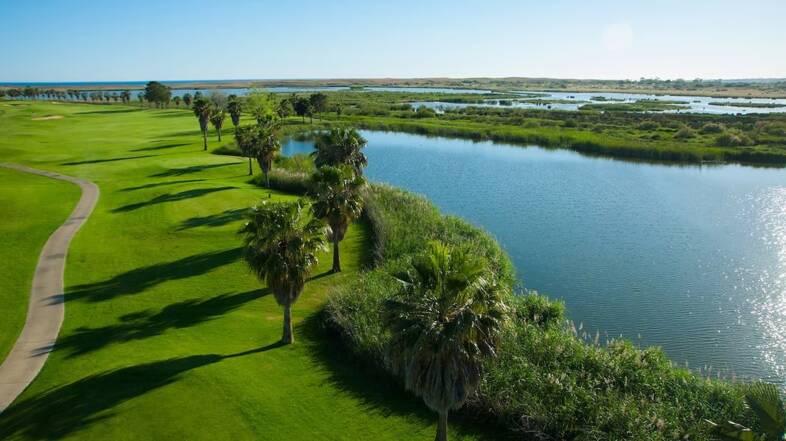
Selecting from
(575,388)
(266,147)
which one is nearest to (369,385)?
(575,388)

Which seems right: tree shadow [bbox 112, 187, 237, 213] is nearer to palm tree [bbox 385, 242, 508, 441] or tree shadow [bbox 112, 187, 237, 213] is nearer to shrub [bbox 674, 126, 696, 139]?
palm tree [bbox 385, 242, 508, 441]

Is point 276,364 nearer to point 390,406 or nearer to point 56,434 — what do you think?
point 390,406

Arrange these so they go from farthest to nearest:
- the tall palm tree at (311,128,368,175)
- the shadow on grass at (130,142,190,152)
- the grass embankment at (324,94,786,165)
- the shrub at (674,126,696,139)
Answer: the shrub at (674,126,696,139) < the shadow on grass at (130,142,190,152) < the grass embankment at (324,94,786,165) < the tall palm tree at (311,128,368,175)

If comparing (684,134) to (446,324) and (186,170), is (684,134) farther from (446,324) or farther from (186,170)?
(446,324)

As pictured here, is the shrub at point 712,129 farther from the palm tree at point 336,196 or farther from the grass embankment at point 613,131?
the palm tree at point 336,196

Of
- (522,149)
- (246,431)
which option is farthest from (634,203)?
(246,431)

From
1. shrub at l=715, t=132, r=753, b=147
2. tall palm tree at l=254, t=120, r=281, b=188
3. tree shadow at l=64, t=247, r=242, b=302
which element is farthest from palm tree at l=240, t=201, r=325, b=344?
shrub at l=715, t=132, r=753, b=147
